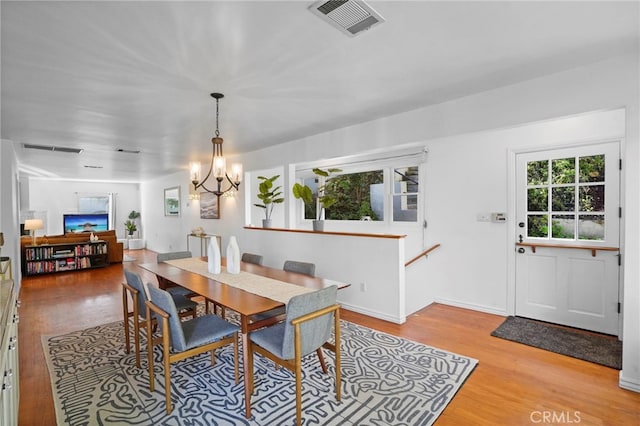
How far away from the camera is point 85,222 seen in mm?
10148

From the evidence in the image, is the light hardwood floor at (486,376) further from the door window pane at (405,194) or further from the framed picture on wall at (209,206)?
the framed picture on wall at (209,206)

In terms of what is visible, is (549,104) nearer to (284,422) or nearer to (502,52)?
(502,52)

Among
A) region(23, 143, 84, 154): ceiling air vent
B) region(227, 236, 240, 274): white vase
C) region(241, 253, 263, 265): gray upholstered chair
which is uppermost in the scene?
region(23, 143, 84, 154): ceiling air vent

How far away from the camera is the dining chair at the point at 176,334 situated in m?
2.06

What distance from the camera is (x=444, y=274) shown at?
14.3ft

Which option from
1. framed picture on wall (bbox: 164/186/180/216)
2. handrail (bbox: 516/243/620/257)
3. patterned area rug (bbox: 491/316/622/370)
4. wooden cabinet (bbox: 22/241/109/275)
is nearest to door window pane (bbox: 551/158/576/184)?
handrail (bbox: 516/243/620/257)

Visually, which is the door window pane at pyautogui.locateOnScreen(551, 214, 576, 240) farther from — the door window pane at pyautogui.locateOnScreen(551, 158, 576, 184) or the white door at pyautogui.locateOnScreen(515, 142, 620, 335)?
the door window pane at pyautogui.locateOnScreen(551, 158, 576, 184)

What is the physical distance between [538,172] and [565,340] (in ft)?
5.92

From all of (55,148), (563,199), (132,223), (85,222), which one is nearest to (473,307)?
(563,199)

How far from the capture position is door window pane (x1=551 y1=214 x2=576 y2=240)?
352cm

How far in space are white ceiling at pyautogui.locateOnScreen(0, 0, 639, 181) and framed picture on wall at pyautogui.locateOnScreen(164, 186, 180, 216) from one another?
16.1 feet

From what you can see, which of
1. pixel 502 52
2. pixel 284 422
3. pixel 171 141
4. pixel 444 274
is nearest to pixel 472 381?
pixel 284 422

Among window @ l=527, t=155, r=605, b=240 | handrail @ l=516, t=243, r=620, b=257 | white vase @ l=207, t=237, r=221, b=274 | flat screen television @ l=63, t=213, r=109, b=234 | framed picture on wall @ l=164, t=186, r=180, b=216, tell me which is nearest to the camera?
white vase @ l=207, t=237, r=221, b=274

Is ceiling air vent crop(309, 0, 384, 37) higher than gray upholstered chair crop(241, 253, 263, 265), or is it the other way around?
ceiling air vent crop(309, 0, 384, 37)
